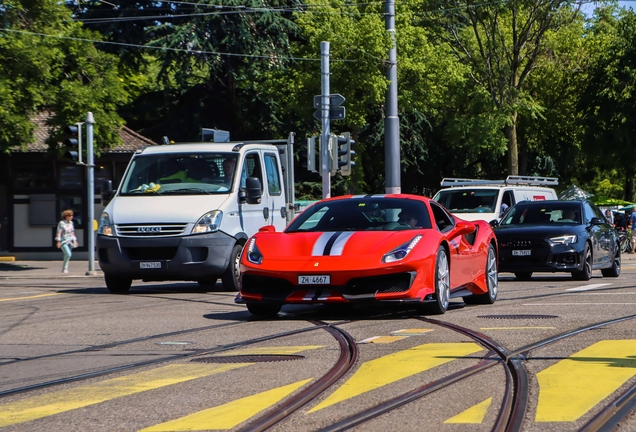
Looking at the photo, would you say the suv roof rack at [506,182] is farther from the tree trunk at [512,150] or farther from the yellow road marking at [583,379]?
the yellow road marking at [583,379]

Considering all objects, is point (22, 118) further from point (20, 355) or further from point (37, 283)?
point (20, 355)

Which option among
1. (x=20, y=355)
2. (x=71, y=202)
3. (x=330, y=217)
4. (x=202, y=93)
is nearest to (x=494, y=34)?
(x=202, y=93)

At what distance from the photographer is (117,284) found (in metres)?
18.0

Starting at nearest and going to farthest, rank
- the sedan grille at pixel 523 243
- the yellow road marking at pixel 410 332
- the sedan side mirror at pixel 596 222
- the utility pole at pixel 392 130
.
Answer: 1. the yellow road marking at pixel 410 332
2. the sedan grille at pixel 523 243
3. the sedan side mirror at pixel 596 222
4. the utility pole at pixel 392 130

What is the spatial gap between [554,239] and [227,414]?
15.0 meters

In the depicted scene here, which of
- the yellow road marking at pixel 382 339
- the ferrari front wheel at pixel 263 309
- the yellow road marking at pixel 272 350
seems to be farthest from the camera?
the ferrari front wheel at pixel 263 309

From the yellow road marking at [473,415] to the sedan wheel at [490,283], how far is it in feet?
26.6

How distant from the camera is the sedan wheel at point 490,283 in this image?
14539 mm

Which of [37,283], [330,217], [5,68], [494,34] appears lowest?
[37,283]

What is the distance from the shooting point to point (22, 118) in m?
28.4

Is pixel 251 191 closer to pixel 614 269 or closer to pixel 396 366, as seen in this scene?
pixel 614 269

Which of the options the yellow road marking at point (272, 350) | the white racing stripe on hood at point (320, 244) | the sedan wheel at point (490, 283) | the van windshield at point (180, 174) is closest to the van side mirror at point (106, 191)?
the van windshield at point (180, 174)

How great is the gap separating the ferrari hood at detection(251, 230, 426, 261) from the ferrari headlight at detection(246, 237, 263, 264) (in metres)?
0.05

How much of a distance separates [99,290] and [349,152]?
852 centimetres
